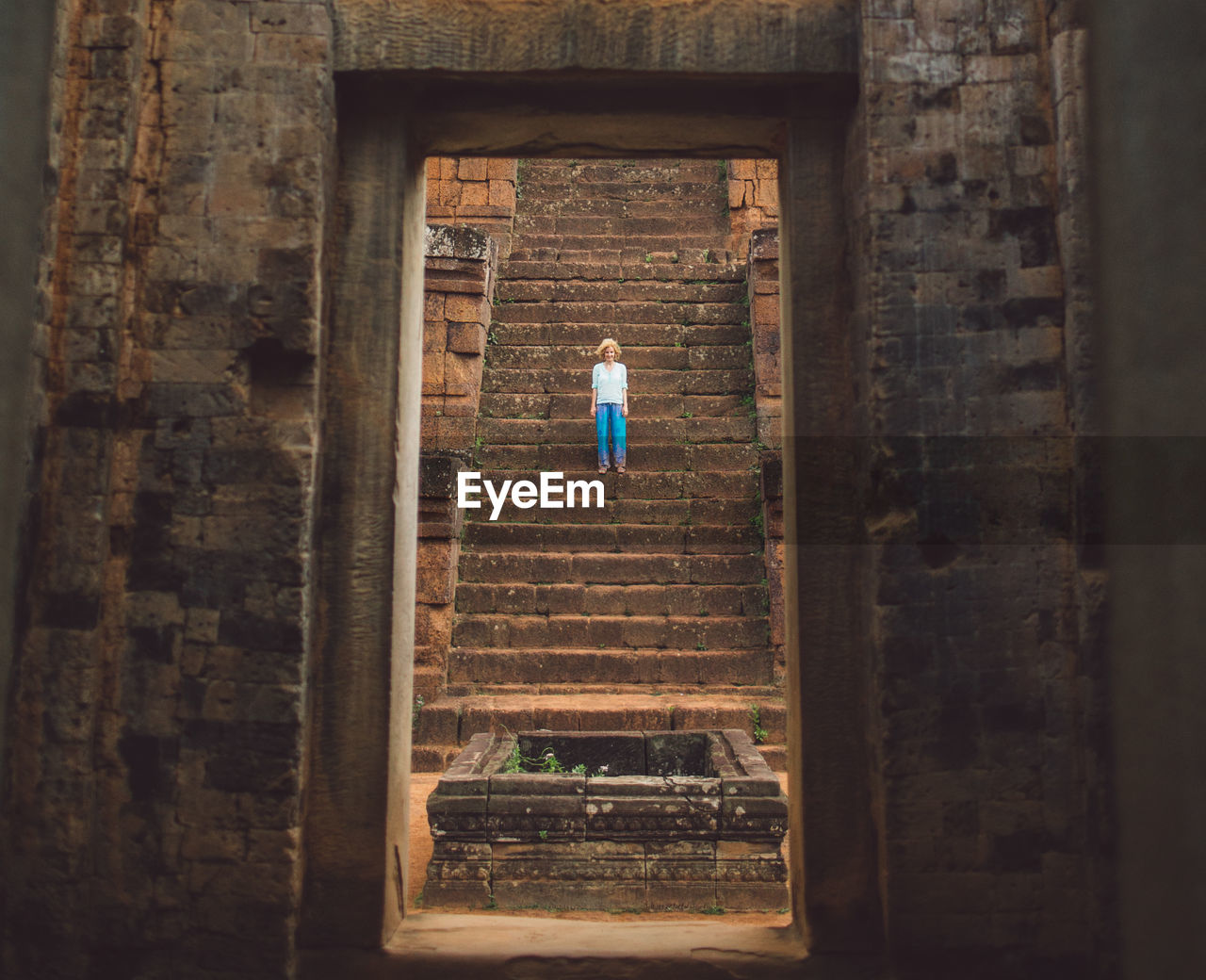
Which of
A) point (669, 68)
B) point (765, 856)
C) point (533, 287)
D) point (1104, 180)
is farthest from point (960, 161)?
point (533, 287)

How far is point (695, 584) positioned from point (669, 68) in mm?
4904

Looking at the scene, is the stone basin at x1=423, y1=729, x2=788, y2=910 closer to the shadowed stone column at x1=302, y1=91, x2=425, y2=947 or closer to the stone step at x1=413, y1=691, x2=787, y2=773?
the shadowed stone column at x1=302, y1=91, x2=425, y2=947

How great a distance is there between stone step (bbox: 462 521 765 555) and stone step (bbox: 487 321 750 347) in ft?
8.30

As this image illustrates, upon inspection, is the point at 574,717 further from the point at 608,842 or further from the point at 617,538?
the point at 617,538

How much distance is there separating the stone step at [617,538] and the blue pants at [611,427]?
72 centimetres

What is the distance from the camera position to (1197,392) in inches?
106

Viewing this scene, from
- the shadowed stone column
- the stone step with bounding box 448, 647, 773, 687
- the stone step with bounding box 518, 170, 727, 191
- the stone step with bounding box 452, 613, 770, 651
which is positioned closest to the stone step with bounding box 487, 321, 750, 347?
the stone step with bounding box 518, 170, 727, 191

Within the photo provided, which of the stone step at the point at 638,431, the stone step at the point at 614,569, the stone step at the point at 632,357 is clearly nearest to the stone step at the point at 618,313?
the stone step at the point at 632,357

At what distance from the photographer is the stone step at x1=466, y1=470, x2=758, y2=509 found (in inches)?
319

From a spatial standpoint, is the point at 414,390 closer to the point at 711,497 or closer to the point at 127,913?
the point at 127,913

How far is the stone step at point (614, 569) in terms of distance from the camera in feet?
24.8

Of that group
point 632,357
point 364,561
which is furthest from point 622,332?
point 364,561

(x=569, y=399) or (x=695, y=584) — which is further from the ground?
(x=569, y=399)

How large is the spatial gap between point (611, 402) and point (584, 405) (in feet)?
3.14
